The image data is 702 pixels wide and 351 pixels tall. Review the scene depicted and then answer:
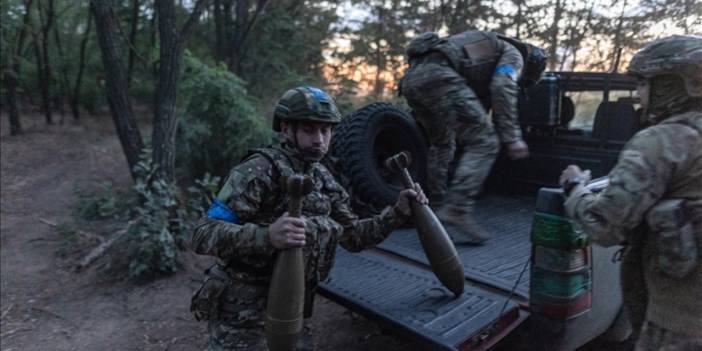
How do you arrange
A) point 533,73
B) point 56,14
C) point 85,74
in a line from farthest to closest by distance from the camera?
1. point 85,74
2. point 56,14
3. point 533,73

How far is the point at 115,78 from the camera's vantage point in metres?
5.23

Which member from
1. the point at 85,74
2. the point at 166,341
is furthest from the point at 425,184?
the point at 85,74

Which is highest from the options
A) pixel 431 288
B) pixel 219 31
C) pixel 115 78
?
pixel 219 31

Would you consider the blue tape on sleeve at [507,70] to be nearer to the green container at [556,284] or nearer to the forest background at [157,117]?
the forest background at [157,117]

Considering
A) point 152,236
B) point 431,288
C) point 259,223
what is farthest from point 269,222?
point 152,236

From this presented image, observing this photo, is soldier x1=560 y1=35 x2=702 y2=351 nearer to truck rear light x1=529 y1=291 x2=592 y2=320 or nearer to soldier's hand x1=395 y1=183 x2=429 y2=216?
truck rear light x1=529 y1=291 x2=592 y2=320

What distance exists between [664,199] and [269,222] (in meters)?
1.44

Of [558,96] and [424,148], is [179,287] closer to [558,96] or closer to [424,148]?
[424,148]

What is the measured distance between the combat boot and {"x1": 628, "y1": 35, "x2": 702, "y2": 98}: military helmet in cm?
156

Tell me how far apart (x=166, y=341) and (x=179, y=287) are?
895 mm

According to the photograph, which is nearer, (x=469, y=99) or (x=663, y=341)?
(x=663, y=341)

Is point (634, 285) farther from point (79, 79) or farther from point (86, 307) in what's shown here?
point (79, 79)

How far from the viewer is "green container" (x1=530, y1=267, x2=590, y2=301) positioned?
6.95ft

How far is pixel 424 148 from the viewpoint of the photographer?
4289 mm
